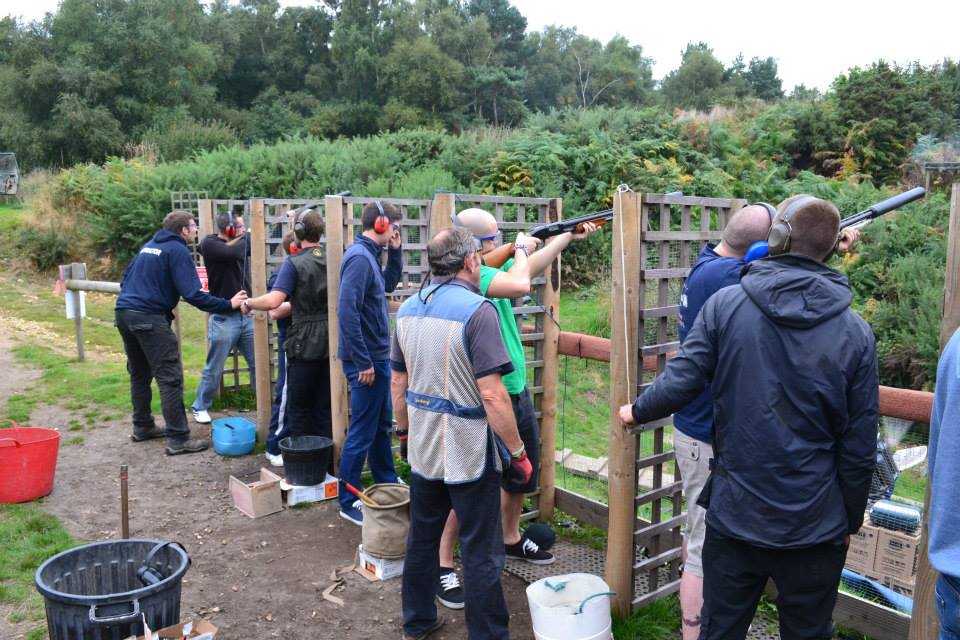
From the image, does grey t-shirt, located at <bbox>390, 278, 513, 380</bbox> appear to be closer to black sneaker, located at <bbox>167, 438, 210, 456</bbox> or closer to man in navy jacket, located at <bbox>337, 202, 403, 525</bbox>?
man in navy jacket, located at <bbox>337, 202, 403, 525</bbox>

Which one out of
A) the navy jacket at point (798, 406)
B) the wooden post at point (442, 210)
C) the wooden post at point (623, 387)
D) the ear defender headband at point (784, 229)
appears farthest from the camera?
the wooden post at point (442, 210)

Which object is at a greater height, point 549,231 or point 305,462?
point 549,231

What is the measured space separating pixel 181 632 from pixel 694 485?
2.36 metres

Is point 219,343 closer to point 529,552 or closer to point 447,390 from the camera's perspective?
Answer: point 529,552

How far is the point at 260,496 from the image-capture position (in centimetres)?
545

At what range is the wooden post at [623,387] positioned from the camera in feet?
12.2

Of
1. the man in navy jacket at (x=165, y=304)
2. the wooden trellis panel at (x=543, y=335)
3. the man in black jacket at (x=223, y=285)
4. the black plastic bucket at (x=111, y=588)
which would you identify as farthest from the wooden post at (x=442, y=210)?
the man in black jacket at (x=223, y=285)

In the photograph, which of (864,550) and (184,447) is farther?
(184,447)

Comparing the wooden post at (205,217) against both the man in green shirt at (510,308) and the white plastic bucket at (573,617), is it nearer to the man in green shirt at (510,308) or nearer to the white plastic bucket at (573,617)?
the man in green shirt at (510,308)

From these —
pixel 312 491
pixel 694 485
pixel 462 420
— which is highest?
pixel 462 420

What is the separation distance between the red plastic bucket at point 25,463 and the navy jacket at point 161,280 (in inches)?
53.7

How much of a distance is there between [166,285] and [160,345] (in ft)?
1.75

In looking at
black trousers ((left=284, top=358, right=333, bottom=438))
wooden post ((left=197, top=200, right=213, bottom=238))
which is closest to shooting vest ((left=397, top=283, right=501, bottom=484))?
black trousers ((left=284, top=358, right=333, bottom=438))

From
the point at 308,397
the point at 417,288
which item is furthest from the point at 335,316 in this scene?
the point at 308,397
